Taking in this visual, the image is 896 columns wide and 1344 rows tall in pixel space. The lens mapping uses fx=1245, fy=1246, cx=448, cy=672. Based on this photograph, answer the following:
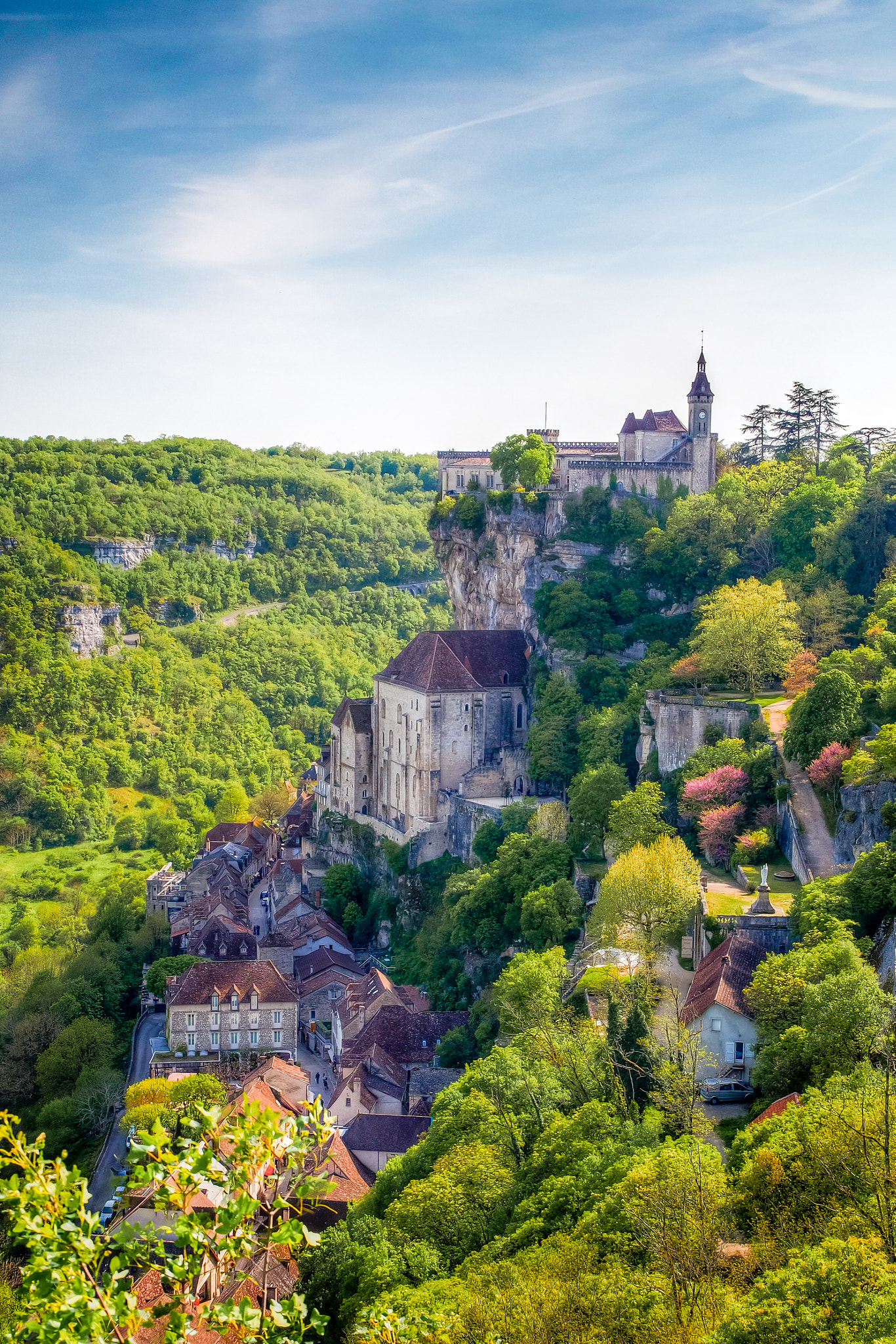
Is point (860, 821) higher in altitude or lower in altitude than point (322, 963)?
higher

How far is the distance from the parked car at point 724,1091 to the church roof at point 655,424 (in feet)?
137

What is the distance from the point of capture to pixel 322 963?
52156 mm

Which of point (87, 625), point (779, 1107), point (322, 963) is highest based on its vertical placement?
point (87, 625)

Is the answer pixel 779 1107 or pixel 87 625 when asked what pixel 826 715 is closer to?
pixel 779 1107

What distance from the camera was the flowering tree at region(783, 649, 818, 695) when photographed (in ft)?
144

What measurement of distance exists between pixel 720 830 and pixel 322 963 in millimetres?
21066

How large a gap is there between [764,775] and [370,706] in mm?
29554

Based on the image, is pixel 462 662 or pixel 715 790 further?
pixel 462 662

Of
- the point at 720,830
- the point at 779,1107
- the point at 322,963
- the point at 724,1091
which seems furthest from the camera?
the point at 322,963

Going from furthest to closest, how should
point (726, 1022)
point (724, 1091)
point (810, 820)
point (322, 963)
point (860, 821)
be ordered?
point (322, 963) → point (810, 820) → point (860, 821) → point (726, 1022) → point (724, 1091)

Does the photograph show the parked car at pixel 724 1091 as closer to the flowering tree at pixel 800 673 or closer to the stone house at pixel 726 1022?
the stone house at pixel 726 1022

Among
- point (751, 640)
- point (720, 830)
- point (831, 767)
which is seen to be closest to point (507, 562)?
point (751, 640)

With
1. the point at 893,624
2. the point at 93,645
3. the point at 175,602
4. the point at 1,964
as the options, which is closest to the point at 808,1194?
the point at 893,624

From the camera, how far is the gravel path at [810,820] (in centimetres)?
3347
